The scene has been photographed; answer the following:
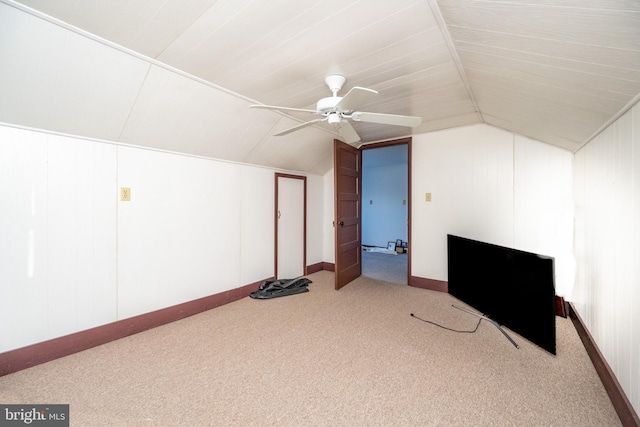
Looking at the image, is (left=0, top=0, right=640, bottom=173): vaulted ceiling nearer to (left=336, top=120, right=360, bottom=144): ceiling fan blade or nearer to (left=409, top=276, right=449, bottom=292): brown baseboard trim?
(left=336, top=120, right=360, bottom=144): ceiling fan blade

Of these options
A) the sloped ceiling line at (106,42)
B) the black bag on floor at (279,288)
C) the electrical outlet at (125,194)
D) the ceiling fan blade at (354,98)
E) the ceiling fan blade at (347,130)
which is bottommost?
the black bag on floor at (279,288)

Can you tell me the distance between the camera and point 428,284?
3.72 meters

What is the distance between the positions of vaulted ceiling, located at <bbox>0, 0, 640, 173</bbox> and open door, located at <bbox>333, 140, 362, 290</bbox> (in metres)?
1.24

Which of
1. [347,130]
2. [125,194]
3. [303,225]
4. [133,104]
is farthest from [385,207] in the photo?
[133,104]

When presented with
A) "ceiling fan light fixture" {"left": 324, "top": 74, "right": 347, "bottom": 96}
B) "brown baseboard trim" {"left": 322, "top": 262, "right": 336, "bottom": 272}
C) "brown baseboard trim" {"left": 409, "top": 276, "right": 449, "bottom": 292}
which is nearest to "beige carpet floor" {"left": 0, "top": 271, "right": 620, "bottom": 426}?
"brown baseboard trim" {"left": 409, "top": 276, "right": 449, "bottom": 292}

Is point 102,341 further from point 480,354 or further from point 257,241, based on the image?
point 480,354

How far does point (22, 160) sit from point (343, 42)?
2516 millimetres

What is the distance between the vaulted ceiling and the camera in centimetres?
121

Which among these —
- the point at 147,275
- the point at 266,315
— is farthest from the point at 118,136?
the point at 266,315

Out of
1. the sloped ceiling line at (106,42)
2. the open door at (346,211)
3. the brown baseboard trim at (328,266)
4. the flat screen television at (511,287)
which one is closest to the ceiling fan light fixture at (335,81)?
the sloped ceiling line at (106,42)

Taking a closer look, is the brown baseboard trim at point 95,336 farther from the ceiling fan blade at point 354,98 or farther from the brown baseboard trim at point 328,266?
the ceiling fan blade at point 354,98

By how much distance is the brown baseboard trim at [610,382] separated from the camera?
1.34 meters

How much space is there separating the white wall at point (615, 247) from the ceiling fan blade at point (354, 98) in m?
1.49

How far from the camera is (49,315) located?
2008 millimetres
